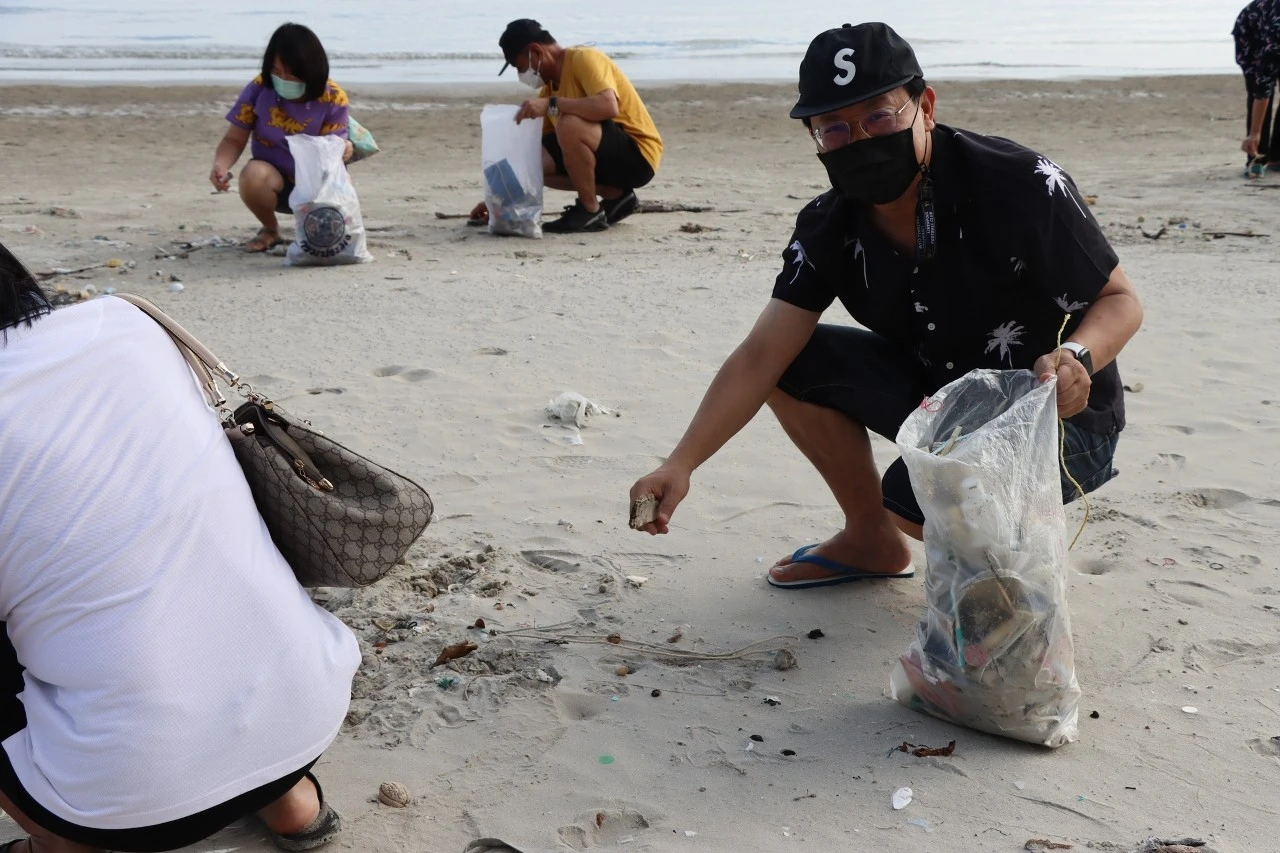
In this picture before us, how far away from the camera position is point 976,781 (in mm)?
2150

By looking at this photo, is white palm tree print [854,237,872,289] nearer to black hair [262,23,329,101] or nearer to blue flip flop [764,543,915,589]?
blue flip flop [764,543,915,589]

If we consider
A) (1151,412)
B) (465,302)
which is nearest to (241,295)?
(465,302)

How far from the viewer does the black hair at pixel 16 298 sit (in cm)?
167

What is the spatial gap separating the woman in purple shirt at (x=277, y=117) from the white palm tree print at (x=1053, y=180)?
4.58 m

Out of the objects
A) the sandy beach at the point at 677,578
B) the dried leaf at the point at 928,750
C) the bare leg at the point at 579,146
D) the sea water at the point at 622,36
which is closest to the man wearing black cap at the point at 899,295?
the sandy beach at the point at 677,578

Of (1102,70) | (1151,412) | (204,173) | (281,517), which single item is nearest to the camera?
(281,517)

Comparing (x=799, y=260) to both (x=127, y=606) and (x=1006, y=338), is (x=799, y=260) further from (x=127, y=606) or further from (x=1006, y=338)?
(x=127, y=606)

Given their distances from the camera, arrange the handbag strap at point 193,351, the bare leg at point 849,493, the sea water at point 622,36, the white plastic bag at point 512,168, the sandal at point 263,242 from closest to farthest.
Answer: the handbag strap at point 193,351
the bare leg at point 849,493
the sandal at point 263,242
the white plastic bag at point 512,168
the sea water at point 622,36

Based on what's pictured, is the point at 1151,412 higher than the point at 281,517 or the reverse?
the reverse

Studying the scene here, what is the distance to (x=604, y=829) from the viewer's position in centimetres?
208

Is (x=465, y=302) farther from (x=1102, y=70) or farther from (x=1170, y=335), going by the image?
(x=1102, y=70)

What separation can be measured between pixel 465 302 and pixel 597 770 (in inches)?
135

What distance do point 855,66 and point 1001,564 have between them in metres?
0.96

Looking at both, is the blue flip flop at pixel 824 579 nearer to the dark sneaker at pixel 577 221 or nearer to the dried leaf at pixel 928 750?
the dried leaf at pixel 928 750
